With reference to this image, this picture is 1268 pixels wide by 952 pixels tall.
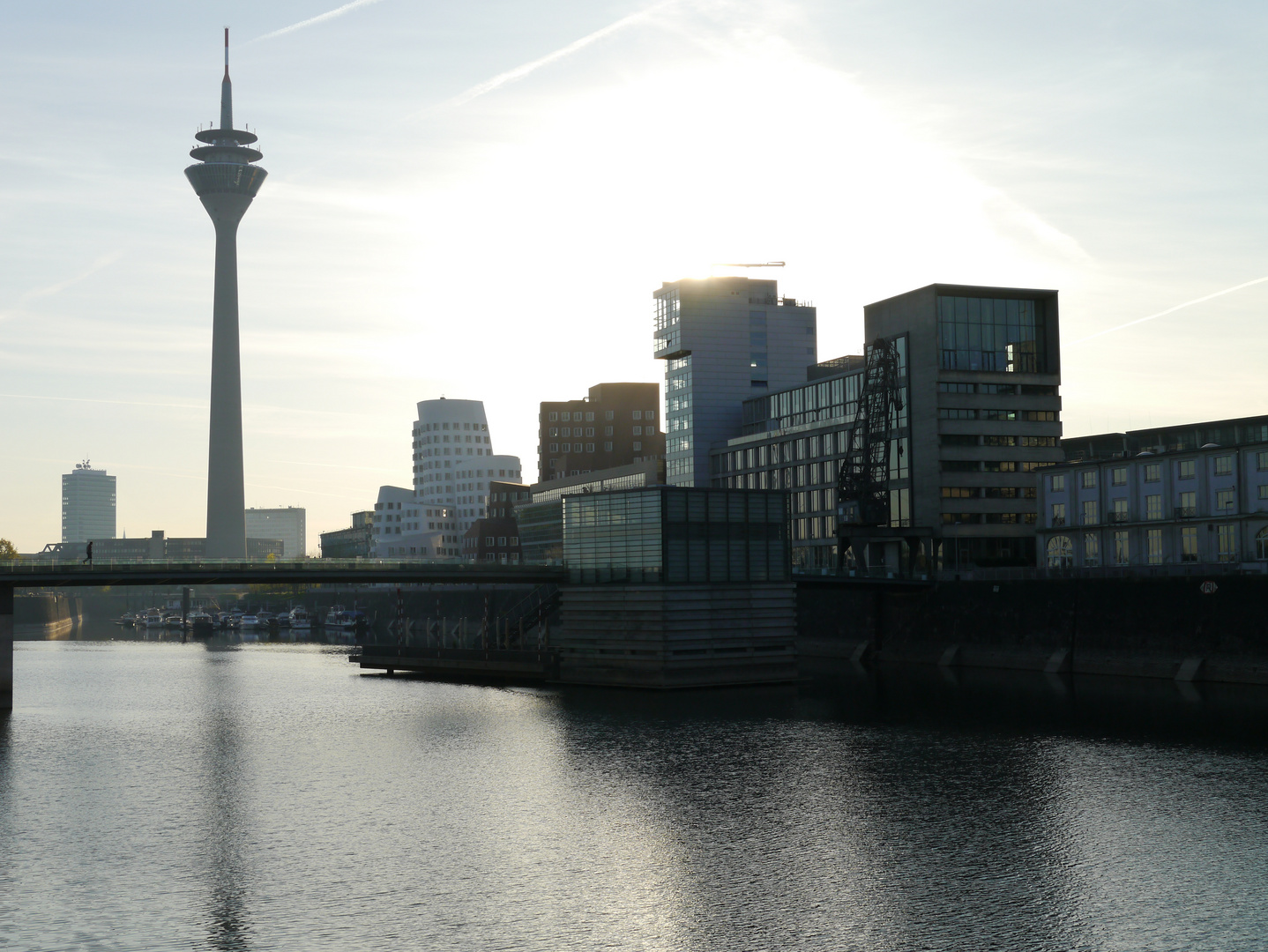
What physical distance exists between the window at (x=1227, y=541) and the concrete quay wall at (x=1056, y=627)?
1603cm

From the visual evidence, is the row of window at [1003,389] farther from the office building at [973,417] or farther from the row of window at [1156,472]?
the row of window at [1156,472]

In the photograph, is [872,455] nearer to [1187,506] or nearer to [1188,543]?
[1187,506]

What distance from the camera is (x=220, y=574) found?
105000 mm

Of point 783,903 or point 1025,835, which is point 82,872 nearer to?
point 783,903

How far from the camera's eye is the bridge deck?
95688mm

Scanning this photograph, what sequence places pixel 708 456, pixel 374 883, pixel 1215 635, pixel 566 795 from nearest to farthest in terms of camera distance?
pixel 374 883 < pixel 566 795 < pixel 1215 635 < pixel 708 456

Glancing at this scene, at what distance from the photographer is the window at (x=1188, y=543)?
11919 cm

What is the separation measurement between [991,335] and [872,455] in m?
19.6

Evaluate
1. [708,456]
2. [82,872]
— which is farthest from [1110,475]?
[82,872]

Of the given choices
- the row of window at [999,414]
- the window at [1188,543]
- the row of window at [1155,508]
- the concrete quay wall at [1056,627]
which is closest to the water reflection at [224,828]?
the concrete quay wall at [1056,627]

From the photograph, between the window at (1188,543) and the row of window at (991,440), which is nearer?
the window at (1188,543)

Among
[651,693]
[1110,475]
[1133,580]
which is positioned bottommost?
[651,693]

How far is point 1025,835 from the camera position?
158 ft

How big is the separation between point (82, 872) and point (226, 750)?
98.0 ft
